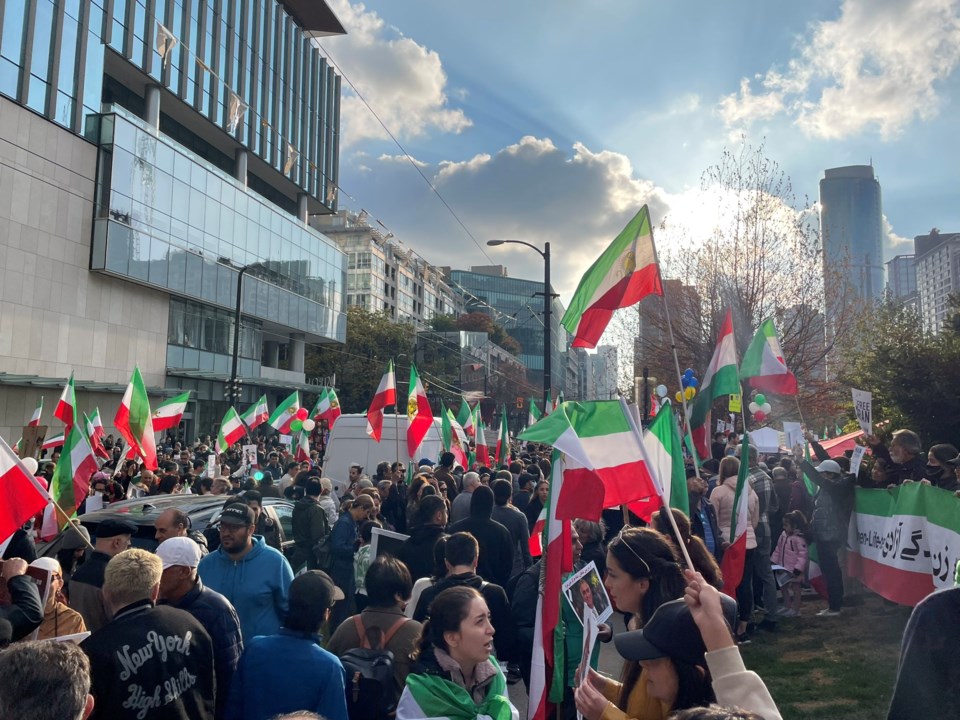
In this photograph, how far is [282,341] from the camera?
170 ft

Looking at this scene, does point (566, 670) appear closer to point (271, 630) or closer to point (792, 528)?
point (271, 630)

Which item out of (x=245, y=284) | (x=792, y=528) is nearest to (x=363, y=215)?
(x=245, y=284)

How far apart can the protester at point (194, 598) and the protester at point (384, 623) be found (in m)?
0.50

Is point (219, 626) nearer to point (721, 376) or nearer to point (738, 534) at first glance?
point (738, 534)

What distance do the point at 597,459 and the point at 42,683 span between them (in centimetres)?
314

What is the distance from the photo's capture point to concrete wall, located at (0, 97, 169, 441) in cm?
2830

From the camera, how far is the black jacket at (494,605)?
4613 mm

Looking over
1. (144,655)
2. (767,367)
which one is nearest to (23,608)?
(144,655)

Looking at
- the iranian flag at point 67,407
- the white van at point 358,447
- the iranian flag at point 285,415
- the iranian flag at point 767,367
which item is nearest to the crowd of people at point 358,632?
Result: the iranian flag at point 767,367

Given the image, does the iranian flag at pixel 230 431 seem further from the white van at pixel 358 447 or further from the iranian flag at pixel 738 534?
the iranian flag at pixel 738 534

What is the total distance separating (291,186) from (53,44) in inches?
834

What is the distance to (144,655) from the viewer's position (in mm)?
3113

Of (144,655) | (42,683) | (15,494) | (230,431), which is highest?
(230,431)

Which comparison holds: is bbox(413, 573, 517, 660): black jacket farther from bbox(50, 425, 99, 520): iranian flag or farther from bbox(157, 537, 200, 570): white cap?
bbox(50, 425, 99, 520): iranian flag
